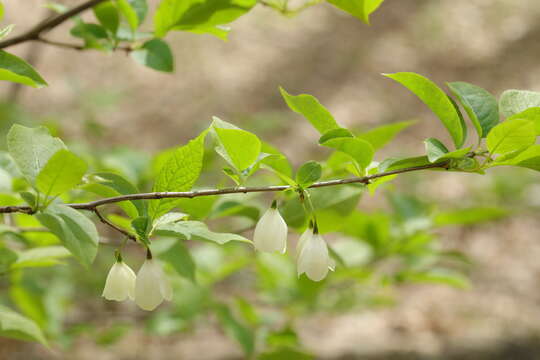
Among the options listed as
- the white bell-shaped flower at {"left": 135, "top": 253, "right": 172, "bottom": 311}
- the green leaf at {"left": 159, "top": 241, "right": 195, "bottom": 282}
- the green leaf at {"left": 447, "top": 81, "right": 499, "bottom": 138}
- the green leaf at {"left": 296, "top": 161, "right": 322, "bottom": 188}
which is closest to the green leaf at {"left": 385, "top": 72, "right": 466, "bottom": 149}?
the green leaf at {"left": 447, "top": 81, "right": 499, "bottom": 138}

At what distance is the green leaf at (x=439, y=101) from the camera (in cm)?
77

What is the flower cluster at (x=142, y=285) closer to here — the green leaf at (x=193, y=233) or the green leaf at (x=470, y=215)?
the green leaf at (x=193, y=233)

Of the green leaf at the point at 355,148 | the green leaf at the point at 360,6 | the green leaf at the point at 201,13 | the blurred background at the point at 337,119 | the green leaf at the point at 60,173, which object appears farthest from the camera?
the blurred background at the point at 337,119

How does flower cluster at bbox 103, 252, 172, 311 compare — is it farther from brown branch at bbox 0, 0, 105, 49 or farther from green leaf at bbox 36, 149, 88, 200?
brown branch at bbox 0, 0, 105, 49

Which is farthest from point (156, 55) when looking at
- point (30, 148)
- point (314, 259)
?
point (314, 259)

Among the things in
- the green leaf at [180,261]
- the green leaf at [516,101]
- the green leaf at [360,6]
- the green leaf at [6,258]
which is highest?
the green leaf at [360,6]

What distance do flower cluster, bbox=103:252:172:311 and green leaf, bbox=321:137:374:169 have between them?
0.29 meters

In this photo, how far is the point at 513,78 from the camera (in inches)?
162

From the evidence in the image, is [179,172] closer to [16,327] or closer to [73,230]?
[73,230]

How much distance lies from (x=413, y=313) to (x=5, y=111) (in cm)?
188

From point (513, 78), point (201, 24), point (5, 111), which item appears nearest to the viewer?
point (201, 24)

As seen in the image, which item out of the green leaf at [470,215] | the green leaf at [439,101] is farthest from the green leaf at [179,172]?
the green leaf at [470,215]

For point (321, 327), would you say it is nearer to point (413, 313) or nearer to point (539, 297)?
point (413, 313)

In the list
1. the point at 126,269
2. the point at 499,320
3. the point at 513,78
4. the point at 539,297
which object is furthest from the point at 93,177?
the point at 513,78
